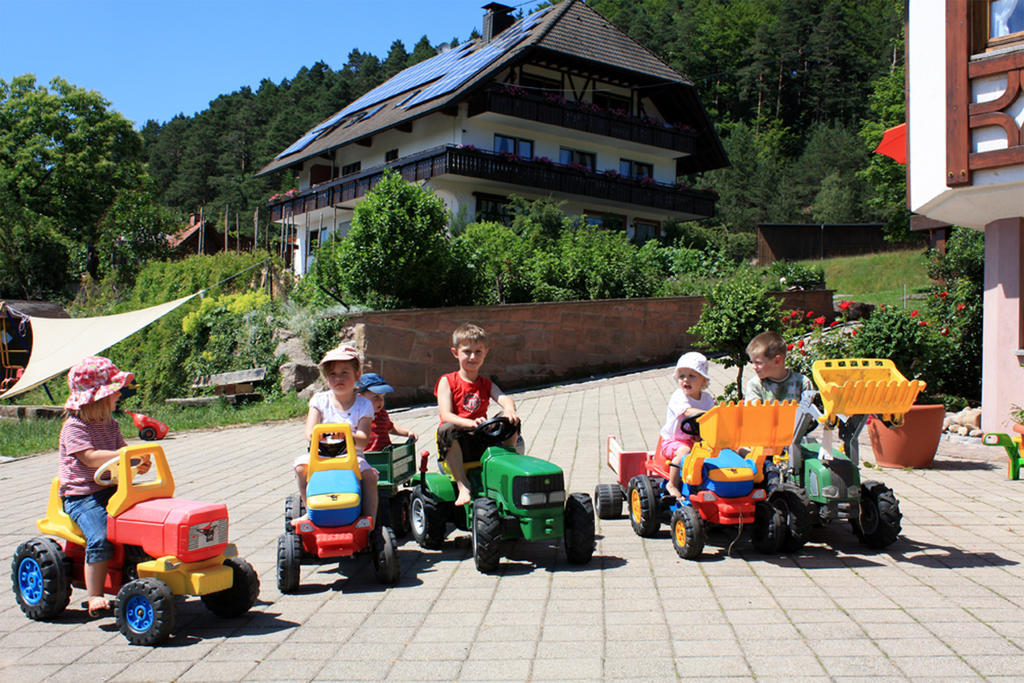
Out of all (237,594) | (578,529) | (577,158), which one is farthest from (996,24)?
(577,158)

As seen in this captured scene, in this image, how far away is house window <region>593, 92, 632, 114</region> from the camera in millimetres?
32875

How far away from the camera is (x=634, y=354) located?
17875mm

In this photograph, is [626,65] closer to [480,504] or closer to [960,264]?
[960,264]

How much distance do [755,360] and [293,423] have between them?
9230 mm

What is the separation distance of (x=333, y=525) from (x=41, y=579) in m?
1.48

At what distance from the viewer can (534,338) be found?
16281mm

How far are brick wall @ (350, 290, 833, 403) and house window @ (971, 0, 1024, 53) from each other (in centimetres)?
880

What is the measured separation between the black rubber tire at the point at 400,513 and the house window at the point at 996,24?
8.28 m

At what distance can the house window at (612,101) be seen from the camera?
3288 cm

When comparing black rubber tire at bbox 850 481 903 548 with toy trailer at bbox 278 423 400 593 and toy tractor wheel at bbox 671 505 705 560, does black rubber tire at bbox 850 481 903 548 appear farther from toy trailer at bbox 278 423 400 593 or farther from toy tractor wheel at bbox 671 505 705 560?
toy trailer at bbox 278 423 400 593

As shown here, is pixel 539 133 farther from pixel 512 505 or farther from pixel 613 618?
pixel 613 618

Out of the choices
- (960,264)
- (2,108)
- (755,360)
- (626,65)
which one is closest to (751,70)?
(626,65)

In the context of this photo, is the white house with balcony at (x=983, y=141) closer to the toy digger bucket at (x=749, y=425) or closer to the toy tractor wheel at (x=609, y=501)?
the toy digger bucket at (x=749, y=425)

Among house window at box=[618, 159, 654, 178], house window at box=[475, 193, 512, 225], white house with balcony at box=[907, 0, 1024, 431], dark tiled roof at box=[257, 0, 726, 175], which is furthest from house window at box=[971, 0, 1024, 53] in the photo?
house window at box=[618, 159, 654, 178]
